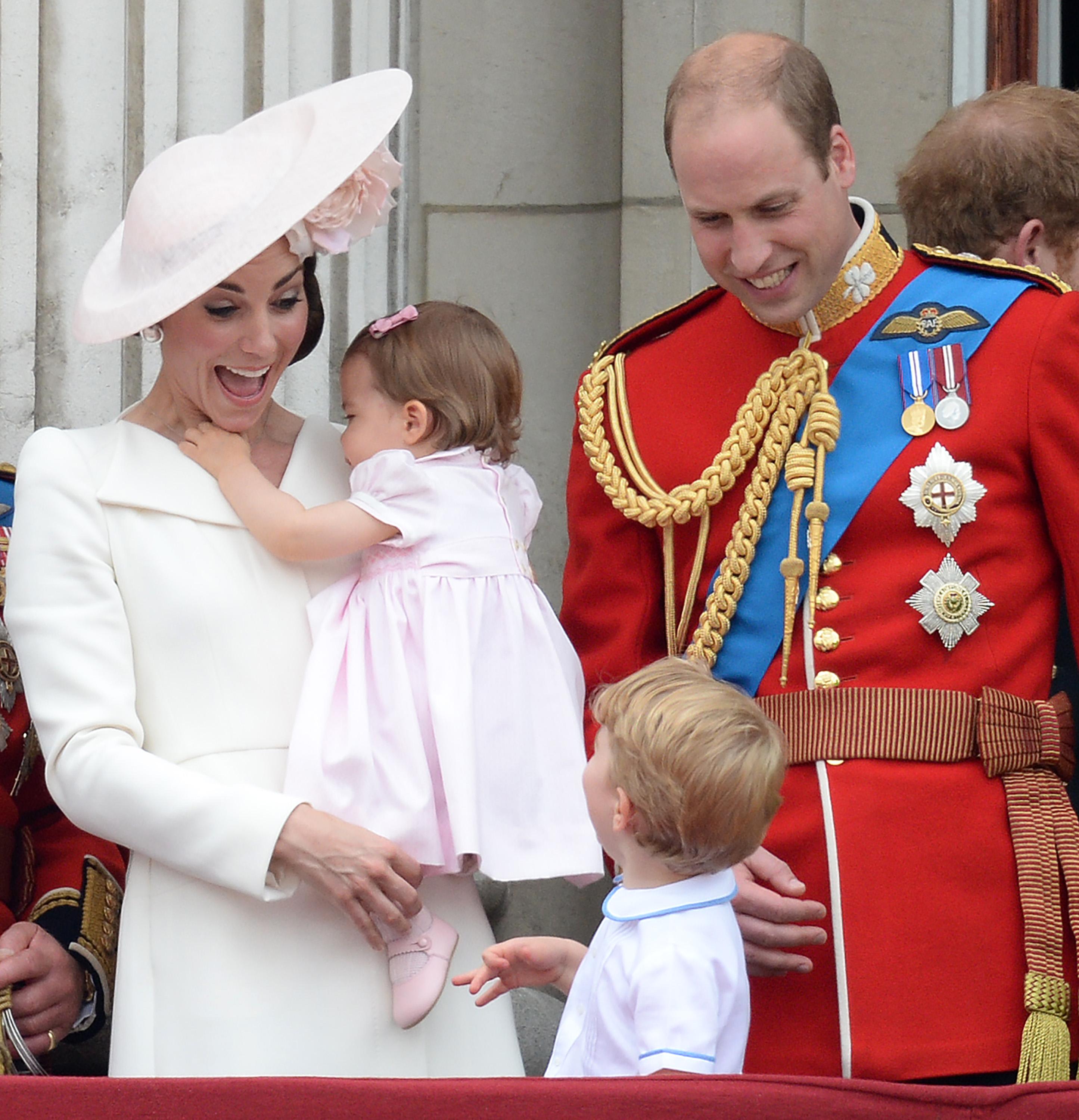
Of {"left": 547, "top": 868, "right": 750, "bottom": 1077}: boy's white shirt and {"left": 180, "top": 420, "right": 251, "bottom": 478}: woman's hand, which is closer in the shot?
{"left": 547, "top": 868, "right": 750, "bottom": 1077}: boy's white shirt

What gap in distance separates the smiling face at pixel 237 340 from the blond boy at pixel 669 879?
2.09 ft

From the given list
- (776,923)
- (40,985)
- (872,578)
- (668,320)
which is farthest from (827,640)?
(40,985)

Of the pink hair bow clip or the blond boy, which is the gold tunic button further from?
the pink hair bow clip

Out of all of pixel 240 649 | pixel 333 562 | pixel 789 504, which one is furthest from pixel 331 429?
pixel 789 504

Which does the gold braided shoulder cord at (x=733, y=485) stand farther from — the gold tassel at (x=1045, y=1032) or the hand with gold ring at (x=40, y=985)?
the hand with gold ring at (x=40, y=985)

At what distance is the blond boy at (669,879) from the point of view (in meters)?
1.92

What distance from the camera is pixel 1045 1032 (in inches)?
83.5

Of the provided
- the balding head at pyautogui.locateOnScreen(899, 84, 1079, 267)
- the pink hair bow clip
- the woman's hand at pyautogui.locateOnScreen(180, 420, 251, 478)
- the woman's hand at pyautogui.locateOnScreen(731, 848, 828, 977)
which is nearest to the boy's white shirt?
the woman's hand at pyautogui.locateOnScreen(731, 848, 828, 977)

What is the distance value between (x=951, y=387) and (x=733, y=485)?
0.98ft

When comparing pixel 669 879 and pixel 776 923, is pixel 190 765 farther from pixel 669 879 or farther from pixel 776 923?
pixel 776 923

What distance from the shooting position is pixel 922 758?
2.22m

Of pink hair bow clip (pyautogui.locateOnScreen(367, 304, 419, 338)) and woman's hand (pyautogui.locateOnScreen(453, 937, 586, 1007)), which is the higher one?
pink hair bow clip (pyautogui.locateOnScreen(367, 304, 419, 338))

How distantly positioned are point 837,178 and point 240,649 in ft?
3.07

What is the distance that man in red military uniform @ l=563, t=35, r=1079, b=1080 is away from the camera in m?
2.18
